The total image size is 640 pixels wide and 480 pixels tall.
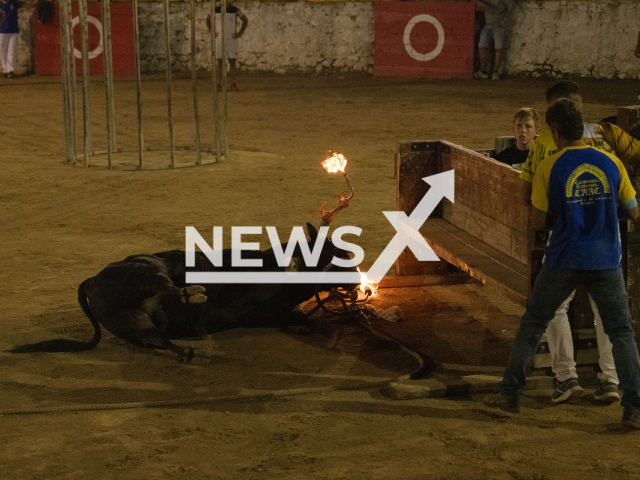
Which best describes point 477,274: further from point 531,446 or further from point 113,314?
point 113,314

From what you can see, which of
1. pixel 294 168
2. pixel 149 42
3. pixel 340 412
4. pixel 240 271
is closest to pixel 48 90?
pixel 149 42

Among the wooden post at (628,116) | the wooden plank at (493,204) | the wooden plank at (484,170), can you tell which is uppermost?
the wooden post at (628,116)

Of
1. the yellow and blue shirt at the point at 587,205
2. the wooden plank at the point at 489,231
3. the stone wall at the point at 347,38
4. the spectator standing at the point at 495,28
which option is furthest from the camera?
the spectator standing at the point at 495,28

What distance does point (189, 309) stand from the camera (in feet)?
21.4

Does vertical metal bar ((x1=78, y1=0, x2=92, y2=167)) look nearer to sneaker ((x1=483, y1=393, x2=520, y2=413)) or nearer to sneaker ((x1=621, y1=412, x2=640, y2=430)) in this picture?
sneaker ((x1=483, y1=393, x2=520, y2=413))

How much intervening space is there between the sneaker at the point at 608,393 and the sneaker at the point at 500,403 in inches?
20.2

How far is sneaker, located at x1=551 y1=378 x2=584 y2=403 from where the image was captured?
5.33 meters

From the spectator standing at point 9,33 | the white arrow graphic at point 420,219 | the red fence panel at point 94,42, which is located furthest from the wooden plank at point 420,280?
the spectator standing at point 9,33

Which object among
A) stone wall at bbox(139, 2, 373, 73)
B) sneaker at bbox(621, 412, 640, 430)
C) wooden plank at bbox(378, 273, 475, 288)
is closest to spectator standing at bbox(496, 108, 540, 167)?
wooden plank at bbox(378, 273, 475, 288)

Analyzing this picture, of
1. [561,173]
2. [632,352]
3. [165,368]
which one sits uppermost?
[561,173]

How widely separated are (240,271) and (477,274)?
1.71 m

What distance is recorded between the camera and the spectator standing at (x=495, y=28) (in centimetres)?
2112

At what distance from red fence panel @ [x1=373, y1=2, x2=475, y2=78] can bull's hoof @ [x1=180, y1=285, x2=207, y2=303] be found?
55.1ft

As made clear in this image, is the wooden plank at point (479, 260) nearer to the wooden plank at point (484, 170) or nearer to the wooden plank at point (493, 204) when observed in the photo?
the wooden plank at point (493, 204)
